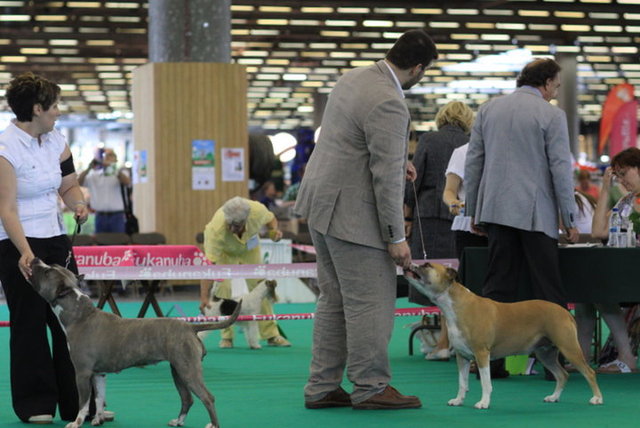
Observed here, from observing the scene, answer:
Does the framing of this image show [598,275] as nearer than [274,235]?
Yes

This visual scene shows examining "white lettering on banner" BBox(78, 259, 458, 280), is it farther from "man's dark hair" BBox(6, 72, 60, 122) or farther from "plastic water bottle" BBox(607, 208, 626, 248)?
"man's dark hair" BBox(6, 72, 60, 122)

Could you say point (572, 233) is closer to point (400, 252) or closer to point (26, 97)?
point (400, 252)

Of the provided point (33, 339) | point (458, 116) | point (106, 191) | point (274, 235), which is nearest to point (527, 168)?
point (458, 116)

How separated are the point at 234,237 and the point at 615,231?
3036mm

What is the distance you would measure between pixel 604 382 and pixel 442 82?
2636 centimetres

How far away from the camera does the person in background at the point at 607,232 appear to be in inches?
269

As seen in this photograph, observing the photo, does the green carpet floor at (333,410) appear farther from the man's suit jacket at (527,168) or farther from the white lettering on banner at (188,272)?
the man's suit jacket at (527,168)

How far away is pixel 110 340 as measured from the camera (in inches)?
186

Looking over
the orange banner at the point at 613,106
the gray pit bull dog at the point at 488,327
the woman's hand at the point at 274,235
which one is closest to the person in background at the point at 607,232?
the gray pit bull dog at the point at 488,327

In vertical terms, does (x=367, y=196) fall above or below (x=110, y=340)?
above

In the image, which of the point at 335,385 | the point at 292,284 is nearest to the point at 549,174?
the point at 335,385

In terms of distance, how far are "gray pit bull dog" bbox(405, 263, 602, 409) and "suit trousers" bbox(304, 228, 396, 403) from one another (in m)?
0.27

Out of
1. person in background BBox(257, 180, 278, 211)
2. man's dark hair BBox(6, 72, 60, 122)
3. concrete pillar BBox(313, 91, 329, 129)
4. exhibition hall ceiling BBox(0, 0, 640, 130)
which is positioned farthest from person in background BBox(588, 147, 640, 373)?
concrete pillar BBox(313, 91, 329, 129)

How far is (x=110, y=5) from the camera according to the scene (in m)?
Answer: 19.9
